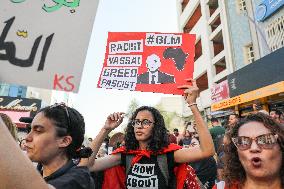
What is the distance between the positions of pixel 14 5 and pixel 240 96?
42.1 ft

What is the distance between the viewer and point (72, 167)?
1.85 meters

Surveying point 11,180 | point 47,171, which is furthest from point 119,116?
point 11,180

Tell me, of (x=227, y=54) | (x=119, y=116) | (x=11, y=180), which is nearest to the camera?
(x=11, y=180)

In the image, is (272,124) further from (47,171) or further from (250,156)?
(47,171)

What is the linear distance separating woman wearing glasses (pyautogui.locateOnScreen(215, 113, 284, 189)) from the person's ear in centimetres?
112

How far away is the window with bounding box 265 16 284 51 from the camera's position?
13.1 metres

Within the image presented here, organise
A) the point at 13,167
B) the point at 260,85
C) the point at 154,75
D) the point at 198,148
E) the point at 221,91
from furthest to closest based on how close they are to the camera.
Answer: the point at 221,91 → the point at 260,85 → the point at 154,75 → the point at 198,148 → the point at 13,167

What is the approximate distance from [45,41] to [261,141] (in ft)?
5.05

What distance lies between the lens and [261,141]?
2.10 m

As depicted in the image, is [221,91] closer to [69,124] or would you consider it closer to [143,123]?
[143,123]

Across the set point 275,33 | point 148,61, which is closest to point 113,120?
point 148,61

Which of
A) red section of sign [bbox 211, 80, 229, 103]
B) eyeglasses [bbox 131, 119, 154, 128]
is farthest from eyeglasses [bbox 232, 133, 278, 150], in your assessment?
red section of sign [bbox 211, 80, 229, 103]

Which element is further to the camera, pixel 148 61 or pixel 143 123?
pixel 148 61

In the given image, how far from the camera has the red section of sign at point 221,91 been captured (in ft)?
55.6
